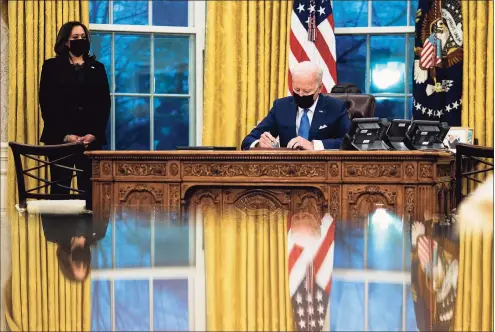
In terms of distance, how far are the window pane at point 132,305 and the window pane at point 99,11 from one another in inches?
294

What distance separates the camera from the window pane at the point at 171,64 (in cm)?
860

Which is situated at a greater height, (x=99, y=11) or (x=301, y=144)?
(x=99, y=11)

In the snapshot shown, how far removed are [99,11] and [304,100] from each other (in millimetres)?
3652

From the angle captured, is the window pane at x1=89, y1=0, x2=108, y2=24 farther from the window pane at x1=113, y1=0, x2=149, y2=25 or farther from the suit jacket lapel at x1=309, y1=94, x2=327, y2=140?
the suit jacket lapel at x1=309, y1=94, x2=327, y2=140

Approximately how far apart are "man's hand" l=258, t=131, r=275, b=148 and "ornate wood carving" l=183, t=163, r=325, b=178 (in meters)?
0.37

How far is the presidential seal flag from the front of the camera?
310 inches

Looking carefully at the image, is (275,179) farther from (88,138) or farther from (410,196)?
(88,138)

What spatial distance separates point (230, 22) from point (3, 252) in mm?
6622

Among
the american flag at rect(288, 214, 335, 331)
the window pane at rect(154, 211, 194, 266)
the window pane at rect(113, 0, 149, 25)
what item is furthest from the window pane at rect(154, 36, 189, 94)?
the american flag at rect(288, 214, 335, 331)

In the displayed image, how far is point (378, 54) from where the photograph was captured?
863cm

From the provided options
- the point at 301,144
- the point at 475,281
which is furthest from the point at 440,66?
the point at 475,281

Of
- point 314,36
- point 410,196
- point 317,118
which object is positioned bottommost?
point 410,196

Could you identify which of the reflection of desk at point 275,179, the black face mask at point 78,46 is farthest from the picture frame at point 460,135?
the black face mask at point 78,46

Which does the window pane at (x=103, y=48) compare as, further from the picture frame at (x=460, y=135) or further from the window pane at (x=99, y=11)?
the picture frame at (x=460, y=135)
